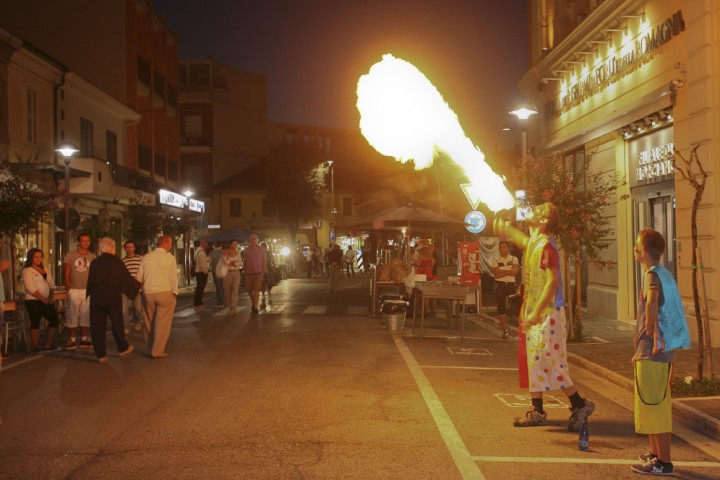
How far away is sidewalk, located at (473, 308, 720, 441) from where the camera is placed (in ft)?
25.0

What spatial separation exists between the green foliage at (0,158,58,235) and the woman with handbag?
263 centimetres

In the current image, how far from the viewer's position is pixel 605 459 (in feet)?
20.6

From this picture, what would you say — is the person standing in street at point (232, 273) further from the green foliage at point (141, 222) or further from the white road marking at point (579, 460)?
the white road marking at point (579, 460)

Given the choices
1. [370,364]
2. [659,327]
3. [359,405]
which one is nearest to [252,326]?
[370,364]

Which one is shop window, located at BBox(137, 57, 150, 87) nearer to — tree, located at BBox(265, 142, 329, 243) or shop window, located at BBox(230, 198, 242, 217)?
tree, located at BBox(265, 142, 329, 243)

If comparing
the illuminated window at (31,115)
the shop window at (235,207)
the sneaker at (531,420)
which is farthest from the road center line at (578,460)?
the shop window at (235,207)

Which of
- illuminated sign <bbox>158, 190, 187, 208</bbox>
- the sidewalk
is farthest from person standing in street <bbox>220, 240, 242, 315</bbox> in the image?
illuminated sign <bbox>158, 190, 187, 208</bbox>

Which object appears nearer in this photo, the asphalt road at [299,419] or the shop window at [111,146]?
the asphalt road at [299,419]

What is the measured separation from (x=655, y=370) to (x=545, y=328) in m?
1.30

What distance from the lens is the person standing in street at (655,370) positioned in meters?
5.88

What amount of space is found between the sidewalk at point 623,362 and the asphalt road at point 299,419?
377 millimetres

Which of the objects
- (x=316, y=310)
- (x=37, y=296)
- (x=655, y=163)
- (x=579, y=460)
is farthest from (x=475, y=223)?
(x=579, y=460)

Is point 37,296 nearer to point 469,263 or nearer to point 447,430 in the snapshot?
point 447,430

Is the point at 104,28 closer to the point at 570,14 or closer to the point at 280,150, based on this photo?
the point at 570,14
